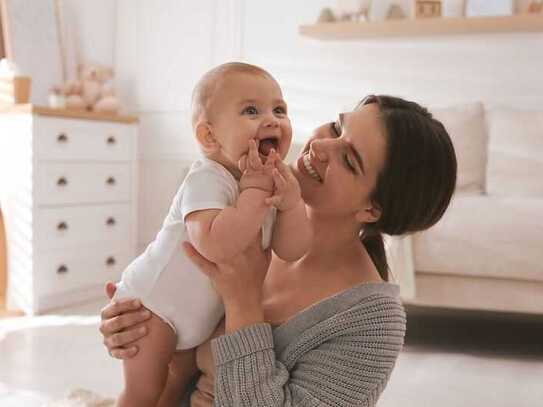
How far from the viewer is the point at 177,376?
1235mm

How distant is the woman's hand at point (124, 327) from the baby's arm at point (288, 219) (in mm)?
251

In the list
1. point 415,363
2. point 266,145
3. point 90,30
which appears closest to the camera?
point 266,145

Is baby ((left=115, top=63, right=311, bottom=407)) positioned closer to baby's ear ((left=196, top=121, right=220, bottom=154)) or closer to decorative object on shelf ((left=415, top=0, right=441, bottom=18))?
baby's ear ((left=196, top=121, right=220, bottom=154))

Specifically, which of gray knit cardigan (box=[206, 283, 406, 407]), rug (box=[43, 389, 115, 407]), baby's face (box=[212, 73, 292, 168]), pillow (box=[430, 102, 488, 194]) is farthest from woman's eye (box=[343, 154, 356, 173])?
pillow (box=[430, 102, 488, 194])

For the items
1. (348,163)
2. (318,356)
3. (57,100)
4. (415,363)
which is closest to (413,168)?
(348,163)

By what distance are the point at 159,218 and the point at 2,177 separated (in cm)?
130

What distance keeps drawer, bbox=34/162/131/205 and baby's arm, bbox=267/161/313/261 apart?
7.69 ft

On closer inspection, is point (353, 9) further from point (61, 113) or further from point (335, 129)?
point (335, 129)

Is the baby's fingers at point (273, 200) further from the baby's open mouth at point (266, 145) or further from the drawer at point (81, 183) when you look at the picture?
the drawer at point (81, 183)

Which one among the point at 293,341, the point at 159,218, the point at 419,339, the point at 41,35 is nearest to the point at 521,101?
the point at 419,339

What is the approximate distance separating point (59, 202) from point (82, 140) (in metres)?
0.35

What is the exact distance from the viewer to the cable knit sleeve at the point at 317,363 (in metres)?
1.01

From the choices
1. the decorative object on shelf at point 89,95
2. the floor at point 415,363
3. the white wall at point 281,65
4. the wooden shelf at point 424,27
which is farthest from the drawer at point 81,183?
the wooden shelf at point 424,27

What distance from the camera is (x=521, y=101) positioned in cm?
376
